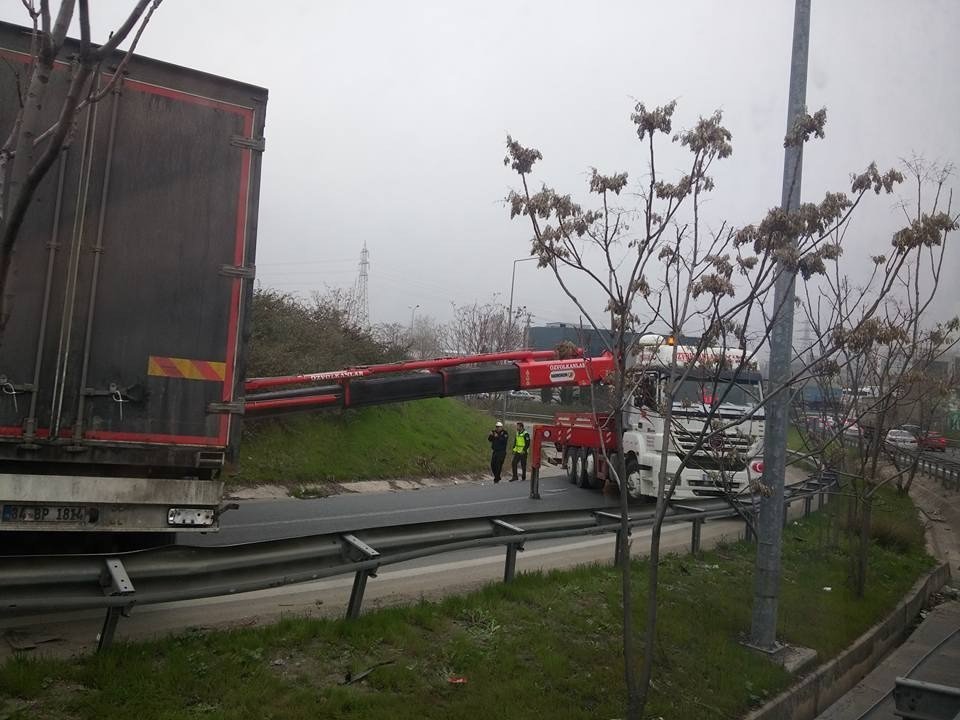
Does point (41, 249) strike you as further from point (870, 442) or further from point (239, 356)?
point (870, 442)

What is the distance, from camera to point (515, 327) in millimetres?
45469

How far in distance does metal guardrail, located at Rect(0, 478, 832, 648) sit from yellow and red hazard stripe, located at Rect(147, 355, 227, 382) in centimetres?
163

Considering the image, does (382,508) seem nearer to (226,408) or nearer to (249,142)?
(226,408)

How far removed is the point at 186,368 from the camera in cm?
653

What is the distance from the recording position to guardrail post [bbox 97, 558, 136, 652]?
15.5 feet

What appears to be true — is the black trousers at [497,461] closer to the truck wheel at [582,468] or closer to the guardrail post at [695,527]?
the truck wheel at [582,468]

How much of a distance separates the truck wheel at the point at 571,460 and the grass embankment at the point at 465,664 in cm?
1223

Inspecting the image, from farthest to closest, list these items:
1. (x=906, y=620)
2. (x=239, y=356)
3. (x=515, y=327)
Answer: (x=515, y=327) < (x=906, y=620) < (x=239, y=356)

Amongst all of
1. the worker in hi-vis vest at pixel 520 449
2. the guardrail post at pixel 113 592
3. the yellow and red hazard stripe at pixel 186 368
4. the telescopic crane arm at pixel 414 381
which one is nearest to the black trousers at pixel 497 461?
the worker in hi-vis vest at pixel 520 449

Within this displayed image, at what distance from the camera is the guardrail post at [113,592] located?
4.74 meters

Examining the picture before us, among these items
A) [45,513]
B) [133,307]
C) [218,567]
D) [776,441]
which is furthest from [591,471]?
[218,567]

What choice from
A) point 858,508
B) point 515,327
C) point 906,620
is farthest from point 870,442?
point 515,327

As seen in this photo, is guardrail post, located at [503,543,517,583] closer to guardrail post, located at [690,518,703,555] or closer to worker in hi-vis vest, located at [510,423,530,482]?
guardrail post, located at [690,518,703,555]

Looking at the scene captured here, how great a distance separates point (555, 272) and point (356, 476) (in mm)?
14242
